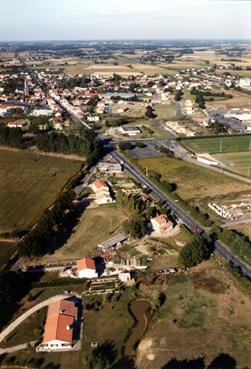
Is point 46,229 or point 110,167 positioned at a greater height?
point 46,229

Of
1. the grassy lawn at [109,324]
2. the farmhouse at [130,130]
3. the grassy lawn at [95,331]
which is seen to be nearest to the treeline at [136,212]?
the grassy lawn at [95,331]

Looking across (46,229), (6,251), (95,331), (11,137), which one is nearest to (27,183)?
(6,251)

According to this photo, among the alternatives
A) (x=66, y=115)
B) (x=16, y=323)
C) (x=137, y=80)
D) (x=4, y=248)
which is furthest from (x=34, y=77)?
(x=16, y=323)

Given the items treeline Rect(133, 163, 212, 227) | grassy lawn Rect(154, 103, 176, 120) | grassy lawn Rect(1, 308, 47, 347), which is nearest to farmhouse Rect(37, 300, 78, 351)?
grassy lawn Rect(1, 308, 47, 347)

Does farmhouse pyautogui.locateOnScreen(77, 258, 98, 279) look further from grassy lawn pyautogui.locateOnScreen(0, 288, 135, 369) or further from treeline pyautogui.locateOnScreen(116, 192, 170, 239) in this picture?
treeline pyautogui.locateOnScreen(116, 192, 170, 239)

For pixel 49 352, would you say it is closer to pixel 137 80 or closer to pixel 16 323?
pixel 16 323

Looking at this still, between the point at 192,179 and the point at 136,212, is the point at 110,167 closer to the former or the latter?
the point at 192,179
